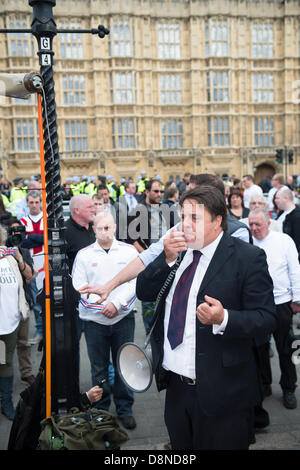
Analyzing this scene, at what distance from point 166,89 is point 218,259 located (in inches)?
1209

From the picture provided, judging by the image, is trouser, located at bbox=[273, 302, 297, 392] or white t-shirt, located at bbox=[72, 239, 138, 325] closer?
white t-shirt, located at bbox=[72, 239, 138, 325]

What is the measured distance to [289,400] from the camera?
3.96 m

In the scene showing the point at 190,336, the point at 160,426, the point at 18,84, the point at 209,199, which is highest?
the point at 18,84

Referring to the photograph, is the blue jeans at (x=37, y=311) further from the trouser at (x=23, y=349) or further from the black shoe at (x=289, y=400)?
the black shoe at (x=289, y=400)

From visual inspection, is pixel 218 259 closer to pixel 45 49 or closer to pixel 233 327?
pixel 233 327

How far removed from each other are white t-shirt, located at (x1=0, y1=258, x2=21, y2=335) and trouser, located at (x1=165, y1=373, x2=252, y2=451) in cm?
218

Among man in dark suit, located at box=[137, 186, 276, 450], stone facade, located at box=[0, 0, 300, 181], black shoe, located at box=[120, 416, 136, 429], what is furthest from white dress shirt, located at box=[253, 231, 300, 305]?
stone facade, located at box=[0, 0, 300, 181]

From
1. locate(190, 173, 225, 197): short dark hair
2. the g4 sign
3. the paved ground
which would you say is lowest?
the paved ground

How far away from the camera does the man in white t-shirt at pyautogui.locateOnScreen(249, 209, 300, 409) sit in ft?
12.9

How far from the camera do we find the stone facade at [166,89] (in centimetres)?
2967

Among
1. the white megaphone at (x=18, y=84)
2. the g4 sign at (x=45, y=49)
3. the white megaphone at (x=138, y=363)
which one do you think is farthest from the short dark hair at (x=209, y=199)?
the g4 sign at (x=45, y=49)

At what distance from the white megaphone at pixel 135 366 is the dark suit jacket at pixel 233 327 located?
32 centimetres

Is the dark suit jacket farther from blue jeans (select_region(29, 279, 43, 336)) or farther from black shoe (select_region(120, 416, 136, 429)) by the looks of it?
blue jeans (select_region(29, 279, 43, 336))

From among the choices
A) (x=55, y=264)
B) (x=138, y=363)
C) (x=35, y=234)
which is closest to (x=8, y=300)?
(x=55, y=264)
